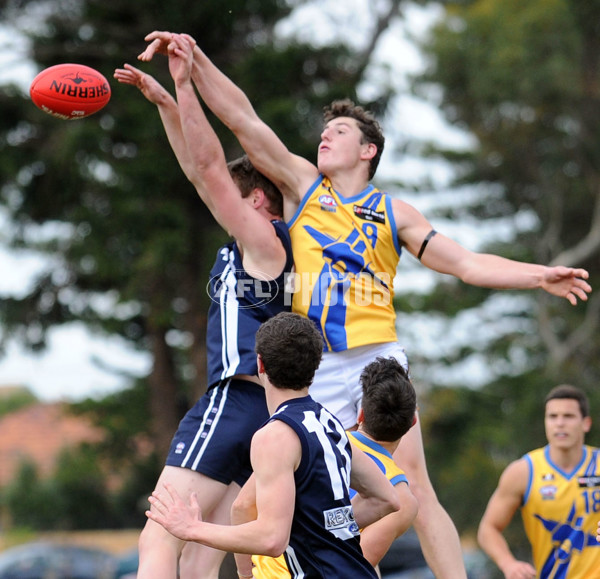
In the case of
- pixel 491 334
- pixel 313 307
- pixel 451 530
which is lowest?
pixel 451 530

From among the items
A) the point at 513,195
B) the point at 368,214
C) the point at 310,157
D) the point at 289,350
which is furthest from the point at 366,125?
the point at 513,195

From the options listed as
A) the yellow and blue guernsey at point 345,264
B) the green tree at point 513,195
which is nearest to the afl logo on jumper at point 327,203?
the yellow and blue guernsey at point 345,264

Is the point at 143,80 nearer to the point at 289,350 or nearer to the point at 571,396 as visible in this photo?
the point at 289,350

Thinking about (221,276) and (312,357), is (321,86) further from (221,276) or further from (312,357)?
(312,357)

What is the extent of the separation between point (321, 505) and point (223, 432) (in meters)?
0.87

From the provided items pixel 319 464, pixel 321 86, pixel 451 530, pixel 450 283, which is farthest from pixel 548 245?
pixel 319 464

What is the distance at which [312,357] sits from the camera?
12.9 feet

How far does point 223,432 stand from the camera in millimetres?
4559

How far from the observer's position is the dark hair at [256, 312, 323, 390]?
154 inches

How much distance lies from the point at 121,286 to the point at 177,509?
13.8 metres

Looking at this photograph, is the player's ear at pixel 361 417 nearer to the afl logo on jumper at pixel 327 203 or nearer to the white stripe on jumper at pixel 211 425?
the white stripe on jumper at pixel 211 425

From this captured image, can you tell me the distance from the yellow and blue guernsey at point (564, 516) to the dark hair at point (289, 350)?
3430 mm

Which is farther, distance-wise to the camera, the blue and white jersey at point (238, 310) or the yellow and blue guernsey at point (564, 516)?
the yellow and blue guernsey at point (564, 516)

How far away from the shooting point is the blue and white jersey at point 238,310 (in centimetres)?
467
